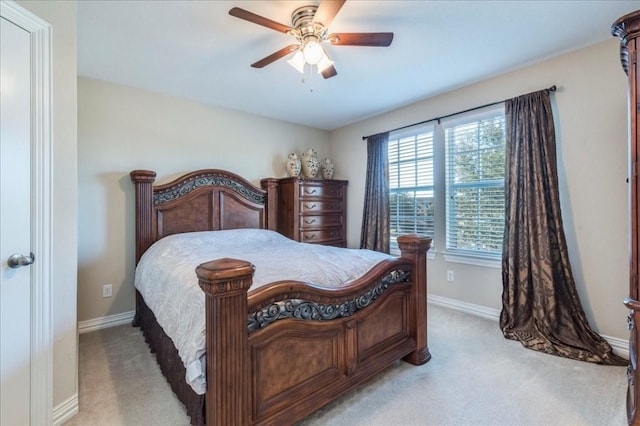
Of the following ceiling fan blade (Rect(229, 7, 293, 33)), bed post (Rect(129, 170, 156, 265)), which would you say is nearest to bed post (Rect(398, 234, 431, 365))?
ceiling fan blade (Rect(229, 7, 293, 33))

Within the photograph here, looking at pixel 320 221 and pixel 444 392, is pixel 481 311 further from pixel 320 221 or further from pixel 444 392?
pixel 320 221

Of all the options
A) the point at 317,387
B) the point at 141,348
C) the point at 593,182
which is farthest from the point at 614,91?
the point at 141,348

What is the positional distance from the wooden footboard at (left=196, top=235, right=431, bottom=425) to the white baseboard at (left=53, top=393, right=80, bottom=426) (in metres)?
1.00

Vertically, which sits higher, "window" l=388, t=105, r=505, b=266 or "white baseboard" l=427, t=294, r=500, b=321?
"window" l=388, t=105, r=505, b=266

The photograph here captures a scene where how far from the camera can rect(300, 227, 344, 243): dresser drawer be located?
4.00m

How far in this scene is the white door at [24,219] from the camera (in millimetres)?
1341

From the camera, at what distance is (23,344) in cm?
139

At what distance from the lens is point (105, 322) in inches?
114

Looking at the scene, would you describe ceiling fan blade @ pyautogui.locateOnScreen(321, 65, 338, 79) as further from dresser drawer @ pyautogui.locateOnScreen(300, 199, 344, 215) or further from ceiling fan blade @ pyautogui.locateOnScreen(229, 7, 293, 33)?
dresser drawer @ pyautogui.locateOnScreen(300, 199, 344, 215)

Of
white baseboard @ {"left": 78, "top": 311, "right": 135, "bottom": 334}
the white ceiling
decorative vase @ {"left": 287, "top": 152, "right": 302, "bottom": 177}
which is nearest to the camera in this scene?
the white ceiling

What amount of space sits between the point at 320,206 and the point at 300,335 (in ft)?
9.26

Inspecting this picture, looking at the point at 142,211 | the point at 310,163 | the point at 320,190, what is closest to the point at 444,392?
the point at 320,190

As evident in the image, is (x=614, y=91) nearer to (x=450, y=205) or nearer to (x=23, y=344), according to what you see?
(x=450, y=205)

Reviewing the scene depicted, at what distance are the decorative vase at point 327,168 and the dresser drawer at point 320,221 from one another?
700 mm
